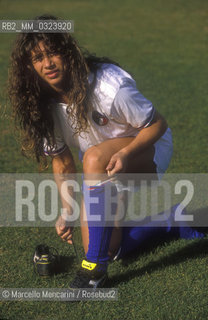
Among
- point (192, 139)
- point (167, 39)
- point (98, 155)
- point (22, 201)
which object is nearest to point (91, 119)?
point (98, 155)

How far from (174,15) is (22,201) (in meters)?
8.02

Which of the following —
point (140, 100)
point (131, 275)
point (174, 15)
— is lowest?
point (174, 15)

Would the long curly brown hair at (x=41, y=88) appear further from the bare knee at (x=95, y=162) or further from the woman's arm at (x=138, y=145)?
the woman's arm at (x=138, y=145)

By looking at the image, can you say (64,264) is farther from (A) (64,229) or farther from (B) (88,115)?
(B) (88,115)

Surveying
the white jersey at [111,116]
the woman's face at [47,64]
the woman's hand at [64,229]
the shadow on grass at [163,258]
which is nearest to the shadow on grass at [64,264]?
the woman's hand at [64,229]

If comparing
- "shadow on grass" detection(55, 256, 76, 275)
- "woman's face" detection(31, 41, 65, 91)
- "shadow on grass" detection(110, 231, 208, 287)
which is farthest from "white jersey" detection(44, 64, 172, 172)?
"shadow on grass" detection(55, 256, 76, 275)

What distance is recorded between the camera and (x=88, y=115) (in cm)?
268

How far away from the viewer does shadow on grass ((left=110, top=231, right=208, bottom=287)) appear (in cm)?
271

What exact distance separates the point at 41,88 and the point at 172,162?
69.8 inches

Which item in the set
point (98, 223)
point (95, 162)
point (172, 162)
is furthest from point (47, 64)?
point (172, 162)

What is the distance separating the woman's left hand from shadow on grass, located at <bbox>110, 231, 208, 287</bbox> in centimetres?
56

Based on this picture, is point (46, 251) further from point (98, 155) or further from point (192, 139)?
point (192, 139)

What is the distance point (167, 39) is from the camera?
874 cm

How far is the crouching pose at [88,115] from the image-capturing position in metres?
2.54
